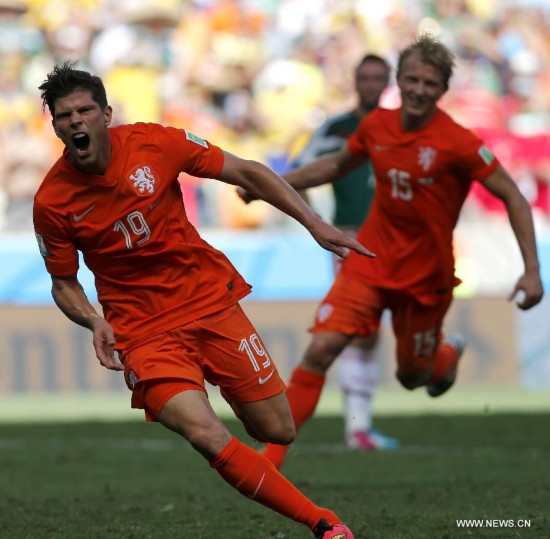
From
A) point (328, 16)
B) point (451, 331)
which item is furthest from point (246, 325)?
point (328, 16)

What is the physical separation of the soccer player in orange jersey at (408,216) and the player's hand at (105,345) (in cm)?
245

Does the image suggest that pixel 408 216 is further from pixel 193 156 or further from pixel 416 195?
pixel 193 156

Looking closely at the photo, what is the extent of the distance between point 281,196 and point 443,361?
3.51 meters

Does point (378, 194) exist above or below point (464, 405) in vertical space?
above

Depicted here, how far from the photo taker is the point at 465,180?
7.72 m

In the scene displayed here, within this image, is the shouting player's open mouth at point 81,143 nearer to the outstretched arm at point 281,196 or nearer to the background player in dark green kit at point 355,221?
the outstretched arm at point 281,196

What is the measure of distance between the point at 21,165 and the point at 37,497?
10564 mm

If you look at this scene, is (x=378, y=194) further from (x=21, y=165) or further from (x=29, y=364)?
(x=21, y=165)

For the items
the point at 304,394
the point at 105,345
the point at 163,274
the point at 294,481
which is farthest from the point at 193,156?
the point at 294,481

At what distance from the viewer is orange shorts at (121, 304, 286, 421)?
5.51 m

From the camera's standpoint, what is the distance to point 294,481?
8438mm

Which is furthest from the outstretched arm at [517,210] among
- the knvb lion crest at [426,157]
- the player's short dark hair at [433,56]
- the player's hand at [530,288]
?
the player's short dark hair at [433,56]

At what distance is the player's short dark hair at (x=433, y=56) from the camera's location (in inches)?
299

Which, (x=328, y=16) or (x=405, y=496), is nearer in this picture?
(x=405, y=496)
